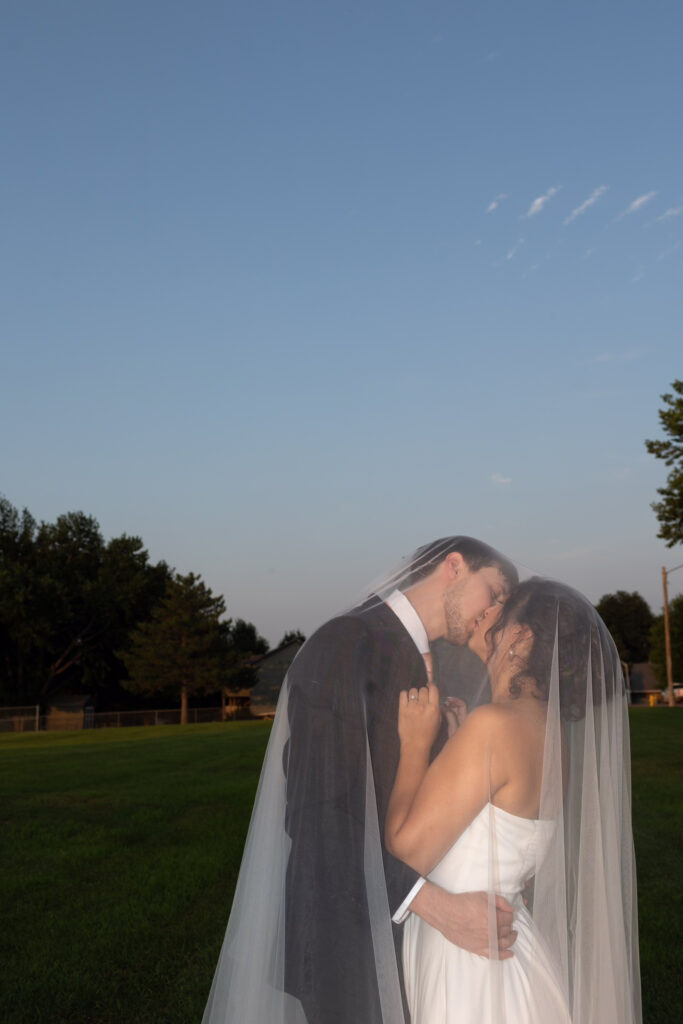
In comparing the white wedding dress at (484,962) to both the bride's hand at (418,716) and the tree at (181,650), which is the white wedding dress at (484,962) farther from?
the tree at (181,650)

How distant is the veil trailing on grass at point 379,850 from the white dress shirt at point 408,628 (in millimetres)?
22

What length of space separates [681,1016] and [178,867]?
198 inches

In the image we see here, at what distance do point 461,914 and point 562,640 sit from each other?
0.87m

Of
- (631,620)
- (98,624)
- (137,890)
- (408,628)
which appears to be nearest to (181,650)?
(98,624)

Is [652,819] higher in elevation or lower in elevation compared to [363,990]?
lower

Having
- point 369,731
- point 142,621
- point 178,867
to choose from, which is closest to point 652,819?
point 178,867

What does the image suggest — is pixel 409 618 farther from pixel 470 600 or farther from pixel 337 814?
pixel 337 814

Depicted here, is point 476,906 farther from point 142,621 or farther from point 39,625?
point 142,621

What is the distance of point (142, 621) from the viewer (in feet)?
207

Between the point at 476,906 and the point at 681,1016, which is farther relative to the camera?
the point at 681,1016

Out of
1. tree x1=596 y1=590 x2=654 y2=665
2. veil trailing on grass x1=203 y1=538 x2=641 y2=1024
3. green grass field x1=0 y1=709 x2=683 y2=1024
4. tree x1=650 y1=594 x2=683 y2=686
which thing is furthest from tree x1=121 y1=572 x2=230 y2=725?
veil trailing on grass x1=203 y1=538 x2=641 y2=1024

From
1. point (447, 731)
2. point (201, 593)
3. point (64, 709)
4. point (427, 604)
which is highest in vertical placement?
point (201, 593)

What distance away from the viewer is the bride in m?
2.48

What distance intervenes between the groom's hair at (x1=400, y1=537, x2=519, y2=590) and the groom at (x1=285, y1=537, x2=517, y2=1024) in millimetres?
138
